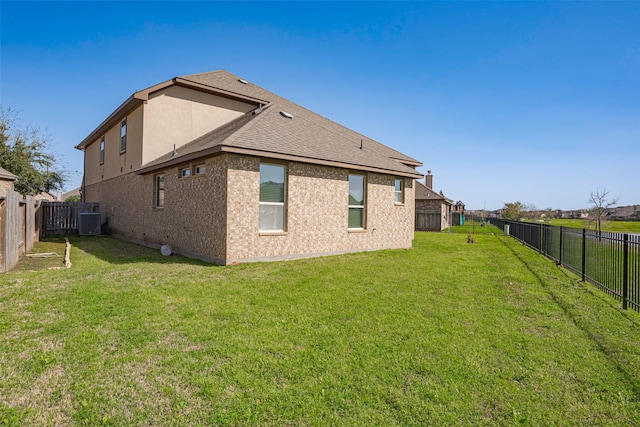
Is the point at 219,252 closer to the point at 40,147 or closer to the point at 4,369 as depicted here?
the point at 4,369

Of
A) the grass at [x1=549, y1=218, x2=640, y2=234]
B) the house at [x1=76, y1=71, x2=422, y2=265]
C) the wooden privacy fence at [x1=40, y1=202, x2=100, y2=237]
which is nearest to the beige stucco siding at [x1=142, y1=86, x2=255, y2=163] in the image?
the house at [x1=76, y1=71, x2=422, y2=265]

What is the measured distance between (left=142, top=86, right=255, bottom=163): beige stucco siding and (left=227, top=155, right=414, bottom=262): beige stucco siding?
6755mm

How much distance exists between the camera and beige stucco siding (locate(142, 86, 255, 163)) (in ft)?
44.1

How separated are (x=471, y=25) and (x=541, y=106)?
647 cm

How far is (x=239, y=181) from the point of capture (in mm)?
8945

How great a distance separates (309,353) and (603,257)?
25.6 feet

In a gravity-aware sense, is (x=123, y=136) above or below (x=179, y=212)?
above

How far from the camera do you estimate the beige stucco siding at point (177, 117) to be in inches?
529

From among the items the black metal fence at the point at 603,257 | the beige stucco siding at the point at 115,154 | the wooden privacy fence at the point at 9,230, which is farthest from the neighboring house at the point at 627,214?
the wooden privacy fence at the point at 9,230

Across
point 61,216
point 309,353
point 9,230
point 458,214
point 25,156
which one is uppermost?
point 25,156

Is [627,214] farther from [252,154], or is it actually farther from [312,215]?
[252,154]

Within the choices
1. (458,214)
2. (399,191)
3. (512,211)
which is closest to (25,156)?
(399,191)

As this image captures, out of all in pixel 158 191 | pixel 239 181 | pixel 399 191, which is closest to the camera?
pixel 239 181

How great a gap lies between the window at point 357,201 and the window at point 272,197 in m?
3.10
